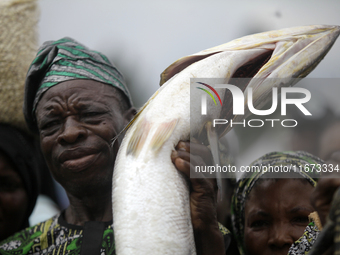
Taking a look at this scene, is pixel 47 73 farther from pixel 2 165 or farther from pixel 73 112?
pixel 2 165

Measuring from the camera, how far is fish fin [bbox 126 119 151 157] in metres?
1.03

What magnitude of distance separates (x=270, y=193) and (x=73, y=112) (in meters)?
0.95

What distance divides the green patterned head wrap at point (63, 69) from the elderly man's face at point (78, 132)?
5cm

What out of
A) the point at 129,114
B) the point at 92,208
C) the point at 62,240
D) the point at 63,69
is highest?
the point at 63,69

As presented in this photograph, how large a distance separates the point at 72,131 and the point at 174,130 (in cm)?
52

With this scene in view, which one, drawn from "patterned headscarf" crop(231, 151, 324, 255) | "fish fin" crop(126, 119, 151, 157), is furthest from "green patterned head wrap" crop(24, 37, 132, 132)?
"patterned headscarf" crop(231, 151, 324, 255)

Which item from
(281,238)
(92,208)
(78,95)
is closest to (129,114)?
(78,95)

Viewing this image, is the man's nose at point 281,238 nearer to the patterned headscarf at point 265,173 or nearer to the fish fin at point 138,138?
the patterned headscarf at point 265,173

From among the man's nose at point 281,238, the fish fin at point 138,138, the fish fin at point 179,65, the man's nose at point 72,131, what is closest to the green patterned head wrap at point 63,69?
the man's nose at point 72,131

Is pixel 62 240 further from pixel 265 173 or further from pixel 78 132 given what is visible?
pixel 265 173

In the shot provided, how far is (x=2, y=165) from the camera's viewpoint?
72.9 inches

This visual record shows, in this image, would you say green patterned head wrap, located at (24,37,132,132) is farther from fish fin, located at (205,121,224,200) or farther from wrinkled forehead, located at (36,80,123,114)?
fish fin, located at (205,121,224,200)

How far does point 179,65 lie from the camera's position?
122 centimetres

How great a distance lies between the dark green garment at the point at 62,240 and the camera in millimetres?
1382
